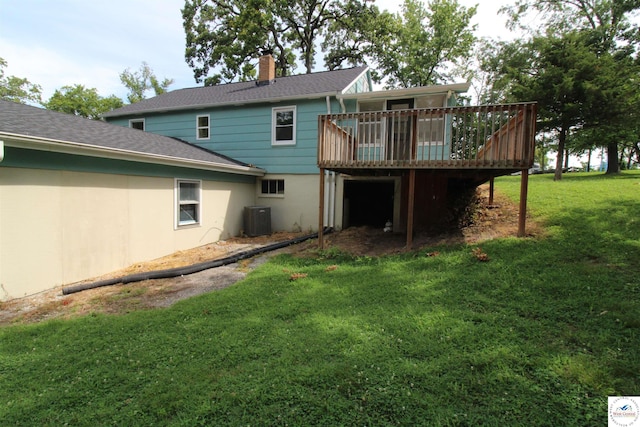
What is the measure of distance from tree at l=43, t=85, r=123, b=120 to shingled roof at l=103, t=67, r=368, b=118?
21391 millimetres

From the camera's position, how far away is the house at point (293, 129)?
9992 mm

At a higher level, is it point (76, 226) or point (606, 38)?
point (606, 38)

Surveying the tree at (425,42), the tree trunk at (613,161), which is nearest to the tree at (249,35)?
the tree at (425,42)

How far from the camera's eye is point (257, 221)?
34.2 ft

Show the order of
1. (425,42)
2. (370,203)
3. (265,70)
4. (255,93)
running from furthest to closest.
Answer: (425,42) < (265,70) < (370,203) < (255,93)

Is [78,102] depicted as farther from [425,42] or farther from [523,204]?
[523,204]

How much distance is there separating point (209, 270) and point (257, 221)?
4.05 meters

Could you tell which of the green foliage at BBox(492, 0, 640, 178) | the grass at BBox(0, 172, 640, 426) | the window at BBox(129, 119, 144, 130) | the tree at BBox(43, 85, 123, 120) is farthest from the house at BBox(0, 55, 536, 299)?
the tree at BBox(43, 85, 123, 120)

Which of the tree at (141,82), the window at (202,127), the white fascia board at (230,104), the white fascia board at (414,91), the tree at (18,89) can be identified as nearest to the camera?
the white fascia board at (414,91)

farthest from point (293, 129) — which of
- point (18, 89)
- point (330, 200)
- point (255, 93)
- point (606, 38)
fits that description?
point (18, 89)

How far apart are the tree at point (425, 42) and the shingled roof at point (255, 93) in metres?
10.9

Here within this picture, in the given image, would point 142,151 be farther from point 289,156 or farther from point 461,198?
point 461,198

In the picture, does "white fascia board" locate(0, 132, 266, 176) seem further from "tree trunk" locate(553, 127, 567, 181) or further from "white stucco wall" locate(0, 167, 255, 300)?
"tree trunk" locate(553, 127, 567, 181)

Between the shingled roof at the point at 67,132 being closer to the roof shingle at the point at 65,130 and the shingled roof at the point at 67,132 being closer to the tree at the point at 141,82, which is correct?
the roof shingle at the point at 65,130
